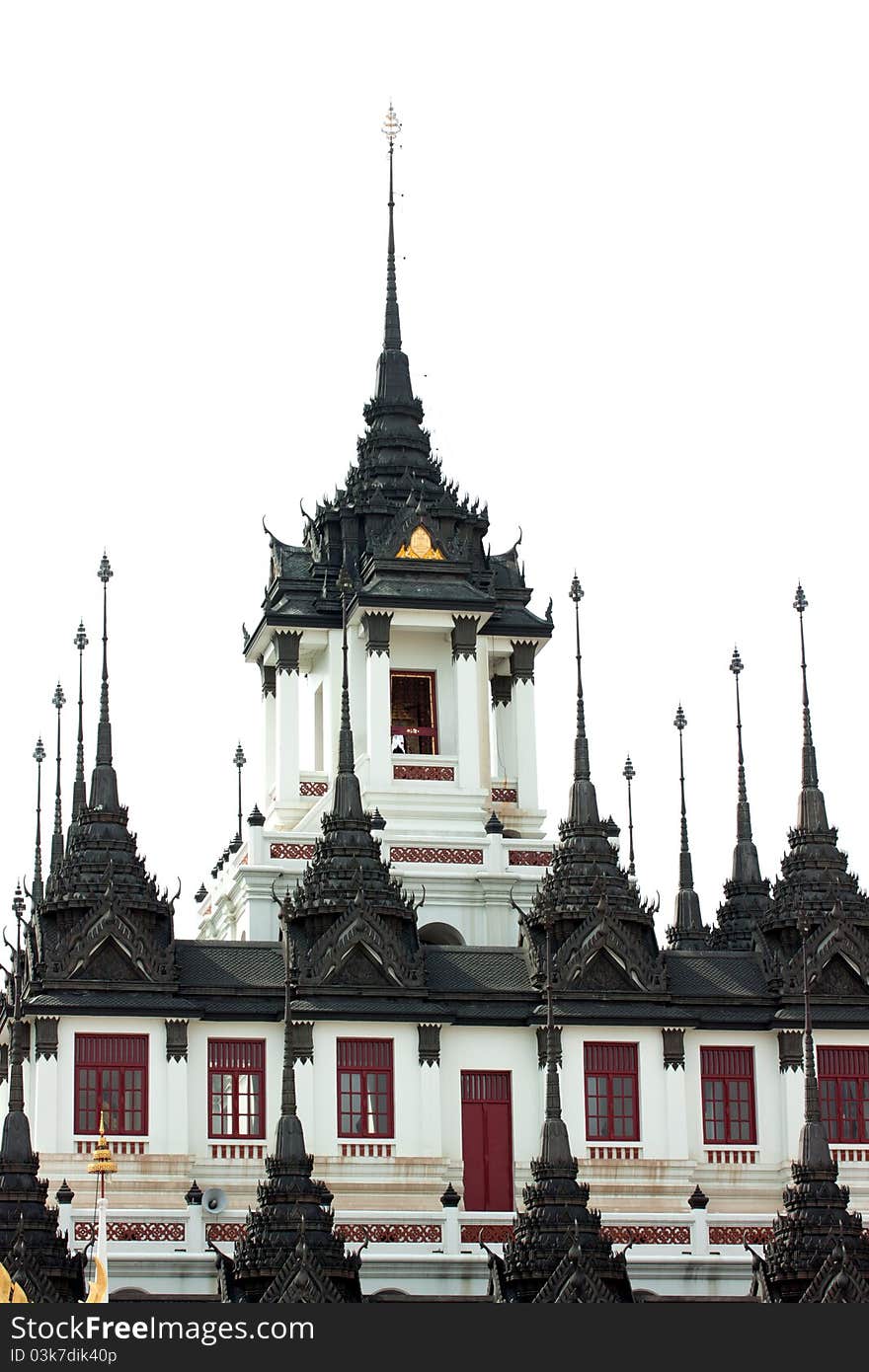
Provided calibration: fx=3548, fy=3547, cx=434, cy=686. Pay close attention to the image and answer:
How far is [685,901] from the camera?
97812 millimetres

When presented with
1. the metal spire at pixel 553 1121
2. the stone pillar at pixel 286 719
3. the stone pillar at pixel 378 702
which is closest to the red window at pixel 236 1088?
the metal spire at pixel 553 1121

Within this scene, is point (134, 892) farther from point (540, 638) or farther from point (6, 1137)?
point (540, 638)

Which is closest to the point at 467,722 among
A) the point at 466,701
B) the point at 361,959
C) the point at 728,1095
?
the point at 466,701

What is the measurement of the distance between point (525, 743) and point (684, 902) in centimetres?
649

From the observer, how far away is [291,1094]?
7338 centimetres

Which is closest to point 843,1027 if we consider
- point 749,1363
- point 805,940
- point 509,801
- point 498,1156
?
point 805,940

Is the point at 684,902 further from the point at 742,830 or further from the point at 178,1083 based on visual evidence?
the point at 178,1083

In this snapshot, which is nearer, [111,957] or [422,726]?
[111,957]

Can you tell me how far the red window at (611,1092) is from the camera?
80938 mm

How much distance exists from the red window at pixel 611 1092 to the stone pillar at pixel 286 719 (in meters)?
14.9

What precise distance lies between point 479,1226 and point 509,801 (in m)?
19.1

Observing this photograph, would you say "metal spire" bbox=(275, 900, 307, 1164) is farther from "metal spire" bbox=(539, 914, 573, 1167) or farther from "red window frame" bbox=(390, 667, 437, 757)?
"red window frame" bbox=(390, 667, 437, 757)

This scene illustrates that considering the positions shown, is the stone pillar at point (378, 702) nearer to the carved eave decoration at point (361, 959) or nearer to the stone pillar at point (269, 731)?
the stone pillar at point (269, 731)

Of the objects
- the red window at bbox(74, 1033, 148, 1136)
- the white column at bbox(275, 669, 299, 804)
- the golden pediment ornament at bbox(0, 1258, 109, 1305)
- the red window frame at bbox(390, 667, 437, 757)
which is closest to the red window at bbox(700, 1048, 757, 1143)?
the red window at bbox(74, 1033, 148, 1136)
